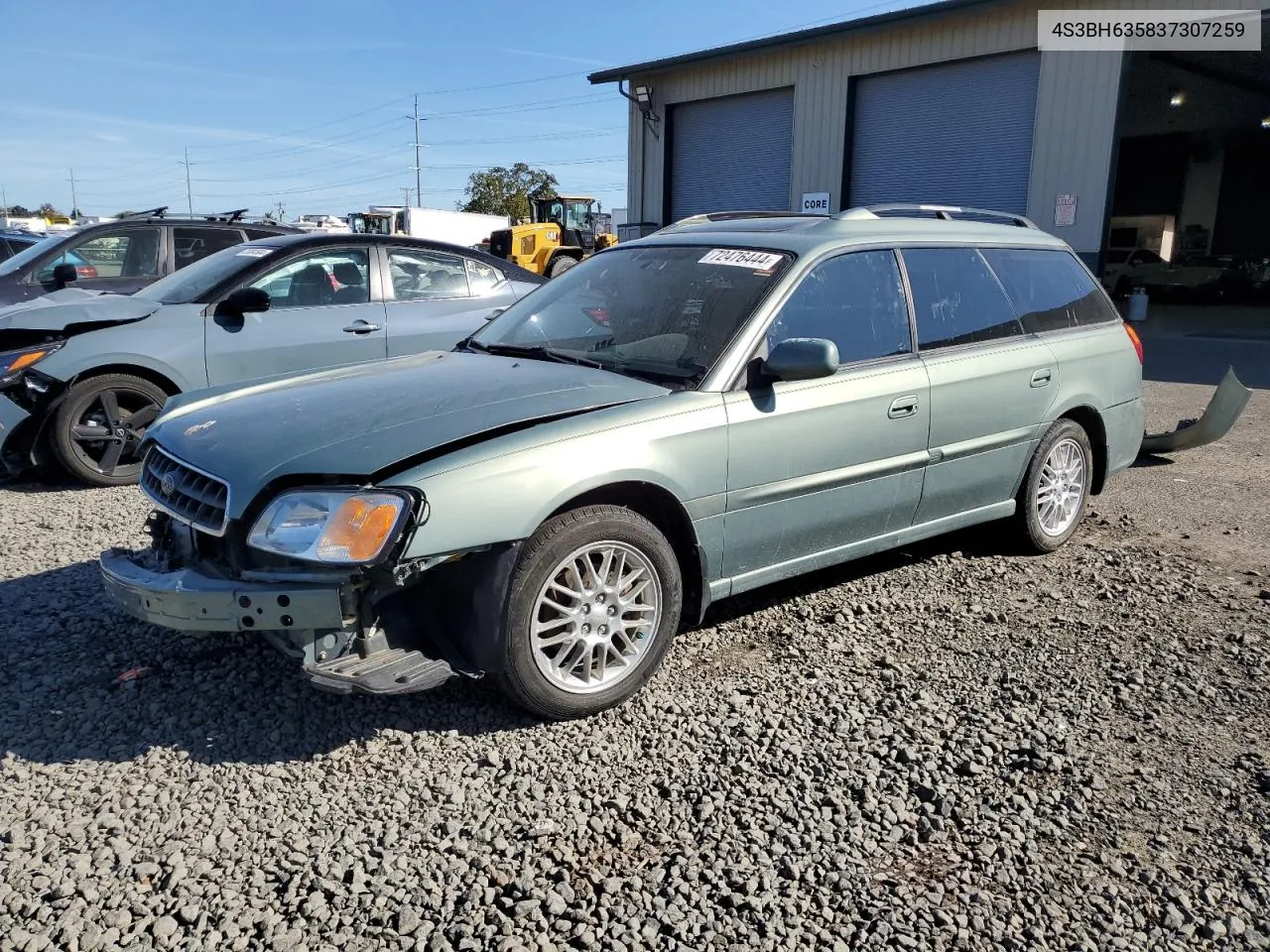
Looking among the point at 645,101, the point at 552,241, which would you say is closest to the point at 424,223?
the point at 552,241

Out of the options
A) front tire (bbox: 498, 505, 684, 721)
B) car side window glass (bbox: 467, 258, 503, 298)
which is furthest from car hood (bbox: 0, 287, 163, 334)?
front tire (bbox: 498, 505, 684, 721)

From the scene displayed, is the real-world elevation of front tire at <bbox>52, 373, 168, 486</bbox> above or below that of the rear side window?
below

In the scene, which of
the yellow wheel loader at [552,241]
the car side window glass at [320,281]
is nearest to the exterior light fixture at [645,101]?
the yellow wheel loader at [552,241]

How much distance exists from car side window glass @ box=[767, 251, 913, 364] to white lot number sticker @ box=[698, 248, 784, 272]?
16 cm

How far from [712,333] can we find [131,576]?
221 centimetres

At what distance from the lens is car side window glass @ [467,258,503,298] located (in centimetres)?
772

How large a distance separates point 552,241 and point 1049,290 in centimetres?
2382

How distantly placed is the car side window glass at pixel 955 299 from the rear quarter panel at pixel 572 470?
140cm

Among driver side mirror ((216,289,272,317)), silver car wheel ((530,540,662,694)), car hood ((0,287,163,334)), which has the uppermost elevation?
driver side mirror ((216,289,272,317))

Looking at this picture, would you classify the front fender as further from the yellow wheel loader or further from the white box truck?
the white box truck

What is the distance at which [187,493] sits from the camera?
10.8 ft

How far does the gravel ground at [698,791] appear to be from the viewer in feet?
7.97

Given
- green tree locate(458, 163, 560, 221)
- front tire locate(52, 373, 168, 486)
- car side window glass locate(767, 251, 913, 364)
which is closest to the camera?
car side window glass locate(767, 251, 913, 364)

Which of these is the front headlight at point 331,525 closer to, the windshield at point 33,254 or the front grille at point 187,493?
the front grille at point 187,493
